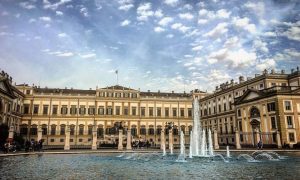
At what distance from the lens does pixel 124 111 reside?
66.2m

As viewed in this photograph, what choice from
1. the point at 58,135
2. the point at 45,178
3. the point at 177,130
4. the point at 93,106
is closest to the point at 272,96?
the point at 177,130

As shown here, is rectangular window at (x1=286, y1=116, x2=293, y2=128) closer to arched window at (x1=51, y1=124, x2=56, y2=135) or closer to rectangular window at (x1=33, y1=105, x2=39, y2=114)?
arched window at (x1=51, y1=124, x2=56, y2=135)

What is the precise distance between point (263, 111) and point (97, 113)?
130 ft

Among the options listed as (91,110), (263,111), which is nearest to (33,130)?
(91,110)

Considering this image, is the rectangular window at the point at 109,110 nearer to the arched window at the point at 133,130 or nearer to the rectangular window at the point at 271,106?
the arched window at the point at 133,130

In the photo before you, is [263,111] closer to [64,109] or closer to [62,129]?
[62,129]

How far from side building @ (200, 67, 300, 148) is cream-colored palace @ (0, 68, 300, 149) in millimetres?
184

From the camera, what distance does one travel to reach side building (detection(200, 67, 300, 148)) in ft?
124

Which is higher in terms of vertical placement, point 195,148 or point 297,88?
point 297,88

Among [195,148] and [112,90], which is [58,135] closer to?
[112,90]

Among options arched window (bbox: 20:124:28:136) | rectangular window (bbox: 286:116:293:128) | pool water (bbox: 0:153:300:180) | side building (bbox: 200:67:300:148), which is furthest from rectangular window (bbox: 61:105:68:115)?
rectangular window (bbox: 286:116:293:128)

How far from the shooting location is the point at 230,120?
5434 cm

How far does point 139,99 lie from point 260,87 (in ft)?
102

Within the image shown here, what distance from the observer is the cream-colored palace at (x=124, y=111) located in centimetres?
4694
